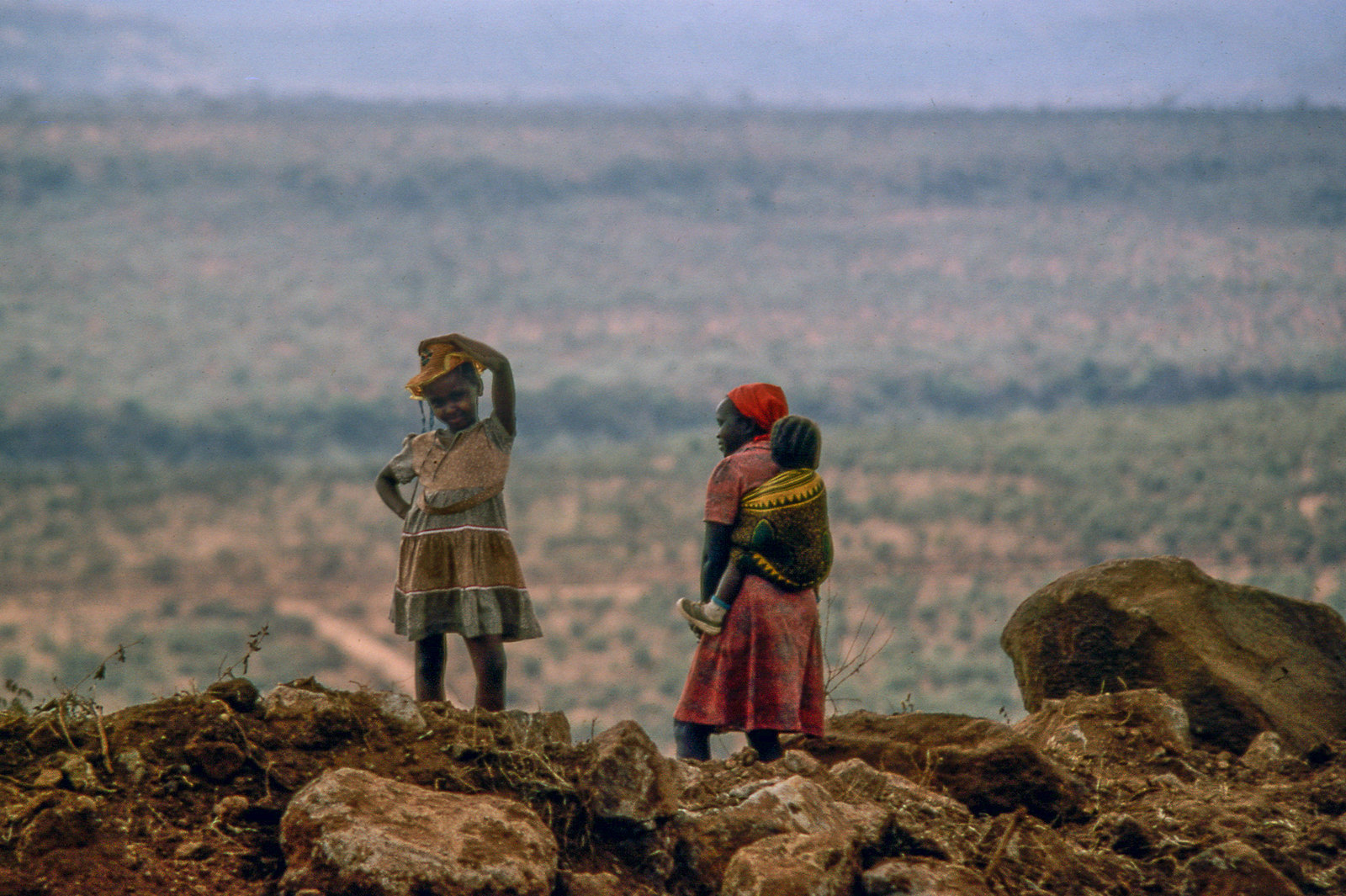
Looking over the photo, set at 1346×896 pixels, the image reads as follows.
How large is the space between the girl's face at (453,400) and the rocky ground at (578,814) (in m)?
1.40

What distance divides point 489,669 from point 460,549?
1.73ft

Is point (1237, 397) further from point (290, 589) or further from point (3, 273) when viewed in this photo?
point (3, 273)

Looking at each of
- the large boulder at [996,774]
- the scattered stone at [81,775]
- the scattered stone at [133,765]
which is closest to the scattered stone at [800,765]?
the large boulder at [996,774]

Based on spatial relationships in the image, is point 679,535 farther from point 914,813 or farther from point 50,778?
point 50,778

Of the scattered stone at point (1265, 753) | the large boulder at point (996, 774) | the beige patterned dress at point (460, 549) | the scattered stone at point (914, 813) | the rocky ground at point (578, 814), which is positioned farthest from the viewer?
the scattered stone at point (1265, 753)

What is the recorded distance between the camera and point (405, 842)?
416 centimetres

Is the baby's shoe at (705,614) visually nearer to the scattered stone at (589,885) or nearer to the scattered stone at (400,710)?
the scattered stone at (400,710)

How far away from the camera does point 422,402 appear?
6.72 m

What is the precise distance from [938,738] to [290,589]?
36.9 metres

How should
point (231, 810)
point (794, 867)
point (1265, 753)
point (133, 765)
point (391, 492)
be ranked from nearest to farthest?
point (794, 867)
point (231, 810)
point (133, 765)
point (391, 492)
point (1265, 753)

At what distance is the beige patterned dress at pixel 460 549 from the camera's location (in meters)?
6.38

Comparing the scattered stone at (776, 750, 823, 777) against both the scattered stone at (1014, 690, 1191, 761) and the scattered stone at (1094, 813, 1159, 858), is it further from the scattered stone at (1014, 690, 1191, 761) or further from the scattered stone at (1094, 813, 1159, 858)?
the scattered stone at (1014, 690, 1191, 761)

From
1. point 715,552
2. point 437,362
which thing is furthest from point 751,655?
point 437,362

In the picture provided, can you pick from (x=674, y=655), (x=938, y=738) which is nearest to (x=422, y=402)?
(x=938, y=738)
